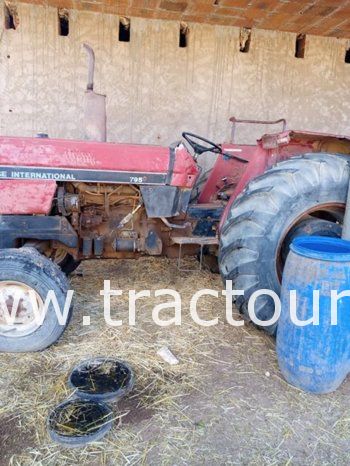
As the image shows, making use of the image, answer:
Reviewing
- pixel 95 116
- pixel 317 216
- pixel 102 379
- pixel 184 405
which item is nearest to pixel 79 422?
pixel 102 379

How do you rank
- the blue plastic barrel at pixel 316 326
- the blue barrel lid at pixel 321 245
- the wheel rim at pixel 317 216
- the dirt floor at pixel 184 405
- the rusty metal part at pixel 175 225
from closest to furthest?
the dirt floor at pixel 184 405
the blue plastic barrel at pixel 316 326
the blue barrel lid at pixel 321 245
the wheel rim at pixel 317 216
the rusty metal part at pixel 175 225

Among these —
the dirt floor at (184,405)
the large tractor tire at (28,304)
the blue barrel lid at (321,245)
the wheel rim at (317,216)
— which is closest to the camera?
the dirt floor at (184,405)

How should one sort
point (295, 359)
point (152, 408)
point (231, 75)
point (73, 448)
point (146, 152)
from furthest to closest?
point (231, 75), point (146, 152), point (295, 359), point (152, 408), point (73, 448)

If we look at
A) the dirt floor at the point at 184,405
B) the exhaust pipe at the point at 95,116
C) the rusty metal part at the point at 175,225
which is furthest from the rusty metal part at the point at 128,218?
the dirt floor at the point at 184,405

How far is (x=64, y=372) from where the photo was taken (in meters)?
2.31

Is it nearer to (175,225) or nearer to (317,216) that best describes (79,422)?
(175,225)

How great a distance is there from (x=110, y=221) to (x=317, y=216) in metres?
1.51

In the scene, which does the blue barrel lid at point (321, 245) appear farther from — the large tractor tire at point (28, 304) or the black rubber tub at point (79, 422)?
the large tractor tire at point (28, 304)

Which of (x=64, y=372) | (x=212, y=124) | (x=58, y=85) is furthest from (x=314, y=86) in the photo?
(x=64, y=372)

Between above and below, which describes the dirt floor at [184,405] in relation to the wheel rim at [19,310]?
below

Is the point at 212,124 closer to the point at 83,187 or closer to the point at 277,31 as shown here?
the point at 277,31

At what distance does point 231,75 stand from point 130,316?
388cm

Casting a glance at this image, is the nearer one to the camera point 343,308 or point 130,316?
point 343,308

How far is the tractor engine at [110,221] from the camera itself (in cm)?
303
